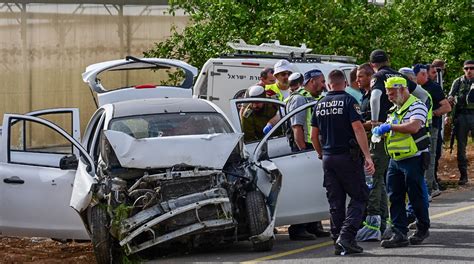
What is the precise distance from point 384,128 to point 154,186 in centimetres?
225

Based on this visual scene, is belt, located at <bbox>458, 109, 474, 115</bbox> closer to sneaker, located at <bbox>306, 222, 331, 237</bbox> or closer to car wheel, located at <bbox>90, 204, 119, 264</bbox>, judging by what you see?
sneaker, located at <bbox>306, 222, 331, 237</bbox>

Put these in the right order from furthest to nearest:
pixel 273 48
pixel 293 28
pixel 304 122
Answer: pixel 293 28
pixel 273 48
pixel 304 122

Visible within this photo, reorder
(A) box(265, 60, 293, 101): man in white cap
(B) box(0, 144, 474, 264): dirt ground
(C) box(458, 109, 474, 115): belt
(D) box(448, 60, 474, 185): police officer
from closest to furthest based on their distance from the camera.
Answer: (B) box(0, 144, 474, 264): dirt ground → (A) box(265, 60, 293, 101): man in white cap → (D) box(448, 60, 474, 185): police officer → (C) box(458, 109, 474, 115): belt

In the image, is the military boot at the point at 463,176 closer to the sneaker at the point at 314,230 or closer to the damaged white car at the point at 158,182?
the sneaker at the point at 314,230

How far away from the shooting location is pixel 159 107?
12.4 m

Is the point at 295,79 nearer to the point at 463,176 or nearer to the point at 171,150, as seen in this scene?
the point at 171,150

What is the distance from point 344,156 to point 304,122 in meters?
1.70

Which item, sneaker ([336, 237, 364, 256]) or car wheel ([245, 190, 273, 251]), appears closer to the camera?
sneaker ([336, 237, 364, 256])

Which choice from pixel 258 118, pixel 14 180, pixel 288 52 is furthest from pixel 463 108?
pixel 14 180

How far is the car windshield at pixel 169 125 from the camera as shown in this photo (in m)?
11.9

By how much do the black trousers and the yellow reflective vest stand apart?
0.46 meters

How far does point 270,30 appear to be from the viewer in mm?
20812

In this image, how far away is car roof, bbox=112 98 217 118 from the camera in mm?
12281

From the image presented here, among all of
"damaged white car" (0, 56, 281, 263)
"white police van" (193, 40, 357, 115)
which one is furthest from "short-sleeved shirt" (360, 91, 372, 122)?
"white police van" (193, 40, 357, 115)
